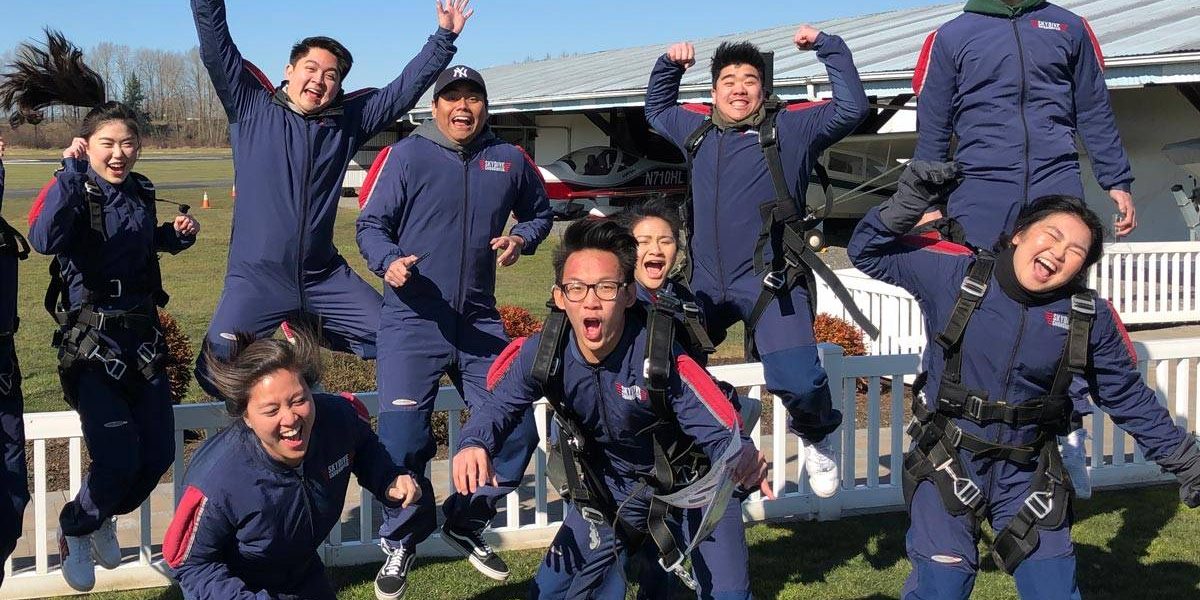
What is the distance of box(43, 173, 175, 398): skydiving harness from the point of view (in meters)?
5.51

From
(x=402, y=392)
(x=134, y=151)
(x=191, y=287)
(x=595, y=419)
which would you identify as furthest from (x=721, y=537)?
(x=191, y=287)

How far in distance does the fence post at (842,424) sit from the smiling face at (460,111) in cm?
258

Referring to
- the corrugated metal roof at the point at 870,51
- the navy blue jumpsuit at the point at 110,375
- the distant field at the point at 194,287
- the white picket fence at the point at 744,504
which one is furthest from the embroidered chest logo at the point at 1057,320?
→ the corrugated metal roof at the point at 870,51

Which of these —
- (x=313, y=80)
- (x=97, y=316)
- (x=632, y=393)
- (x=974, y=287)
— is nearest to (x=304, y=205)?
(x=313, y=80)

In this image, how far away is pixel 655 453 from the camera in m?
4.61

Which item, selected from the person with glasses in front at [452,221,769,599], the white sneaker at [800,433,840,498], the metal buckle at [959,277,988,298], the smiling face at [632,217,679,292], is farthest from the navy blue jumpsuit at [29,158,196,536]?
the metal buckle at [959,277,988,298]

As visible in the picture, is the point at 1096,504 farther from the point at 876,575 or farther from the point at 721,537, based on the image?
the point at 721,537

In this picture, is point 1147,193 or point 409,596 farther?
point 1147,193

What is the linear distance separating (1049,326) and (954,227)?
76cm

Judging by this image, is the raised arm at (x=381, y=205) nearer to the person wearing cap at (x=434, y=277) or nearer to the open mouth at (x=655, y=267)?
the person wearing cap at (x=434, y=277)

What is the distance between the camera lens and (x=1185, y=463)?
14.1ft

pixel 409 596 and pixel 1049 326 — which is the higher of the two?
pixel 1049 326

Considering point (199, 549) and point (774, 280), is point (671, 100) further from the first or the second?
point (199, 549)

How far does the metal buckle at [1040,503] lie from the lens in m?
4.38
